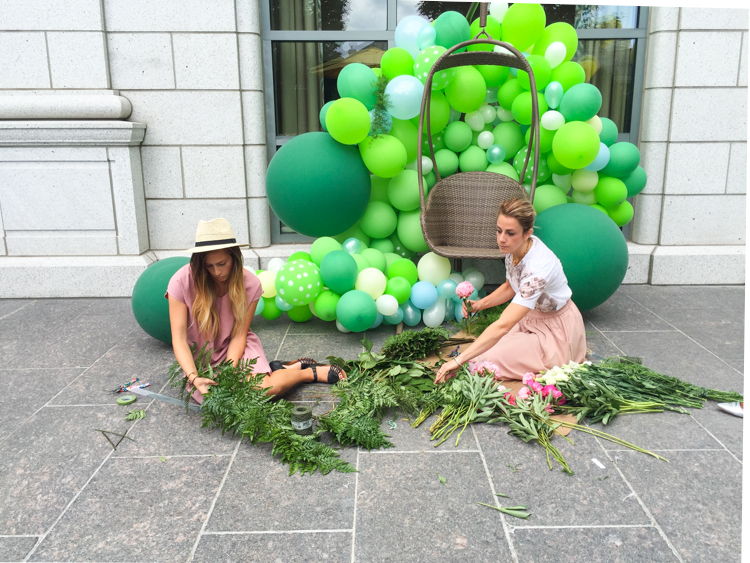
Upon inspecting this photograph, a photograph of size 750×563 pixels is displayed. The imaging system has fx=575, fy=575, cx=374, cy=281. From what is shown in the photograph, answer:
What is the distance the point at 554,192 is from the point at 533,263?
167 cm

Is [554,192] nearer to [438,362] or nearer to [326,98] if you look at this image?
[438,362]

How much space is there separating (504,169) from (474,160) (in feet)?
0.88

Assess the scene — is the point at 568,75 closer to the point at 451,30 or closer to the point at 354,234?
the point at 451,30

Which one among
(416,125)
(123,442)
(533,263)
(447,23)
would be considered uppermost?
(447,23)

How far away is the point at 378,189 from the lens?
4902 millimetres

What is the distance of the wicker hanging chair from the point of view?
461 cm

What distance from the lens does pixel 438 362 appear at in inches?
150

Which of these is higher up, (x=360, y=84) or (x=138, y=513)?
(x=360, y=84)

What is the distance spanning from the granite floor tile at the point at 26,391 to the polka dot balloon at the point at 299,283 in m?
1.49

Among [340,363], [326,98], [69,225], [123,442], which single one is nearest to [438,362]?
[340,363]

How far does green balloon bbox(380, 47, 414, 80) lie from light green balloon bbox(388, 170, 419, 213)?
784mm

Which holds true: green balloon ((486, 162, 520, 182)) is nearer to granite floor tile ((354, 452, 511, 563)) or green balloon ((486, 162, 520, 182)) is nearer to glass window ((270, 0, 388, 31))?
glass window ((270, 0, 388, 31))

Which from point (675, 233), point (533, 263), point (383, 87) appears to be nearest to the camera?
point (533, 263)

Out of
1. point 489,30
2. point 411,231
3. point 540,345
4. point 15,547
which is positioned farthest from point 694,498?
point 489,30
